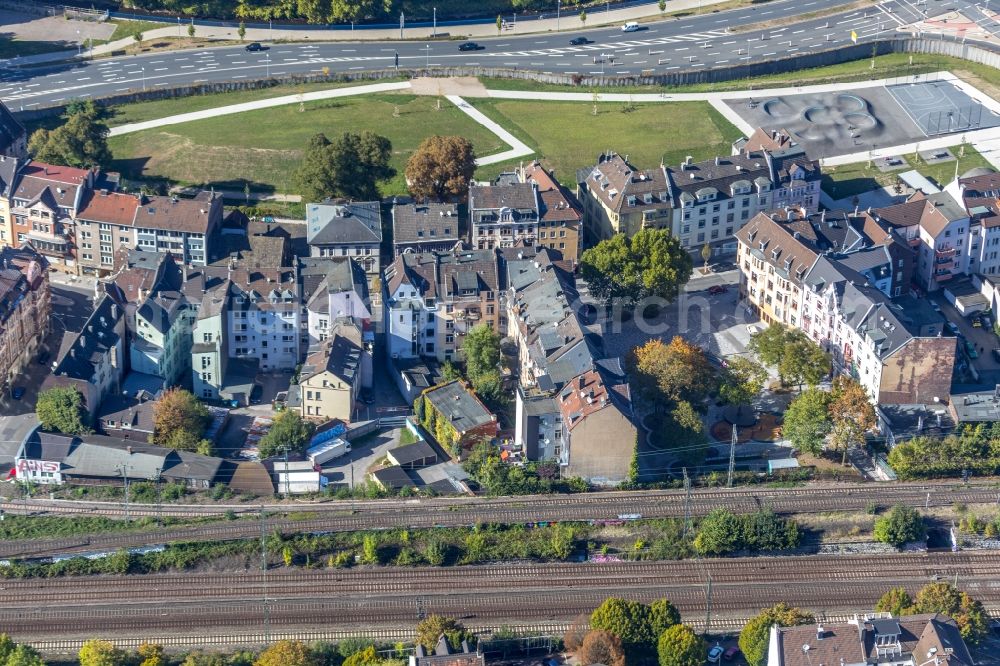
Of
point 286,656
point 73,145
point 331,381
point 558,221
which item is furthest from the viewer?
point 73,145

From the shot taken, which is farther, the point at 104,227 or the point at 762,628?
the point at 104,227

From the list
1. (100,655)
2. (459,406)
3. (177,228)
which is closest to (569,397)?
(459,406)

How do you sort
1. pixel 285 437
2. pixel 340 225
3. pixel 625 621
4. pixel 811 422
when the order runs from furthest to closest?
pixel 340 225, pixel 811 422, pixel 285 437, pixel 625 621

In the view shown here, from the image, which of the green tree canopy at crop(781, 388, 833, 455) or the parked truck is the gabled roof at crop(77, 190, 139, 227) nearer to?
the parked truck

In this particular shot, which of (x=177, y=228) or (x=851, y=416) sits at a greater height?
(x=177, y=228)

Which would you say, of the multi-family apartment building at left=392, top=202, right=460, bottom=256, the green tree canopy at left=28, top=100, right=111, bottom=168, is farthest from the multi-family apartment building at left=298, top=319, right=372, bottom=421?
the green tree canopy at left=28, top=100, right=111, bottom=168

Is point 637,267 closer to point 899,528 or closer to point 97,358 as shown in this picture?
point 899,528
